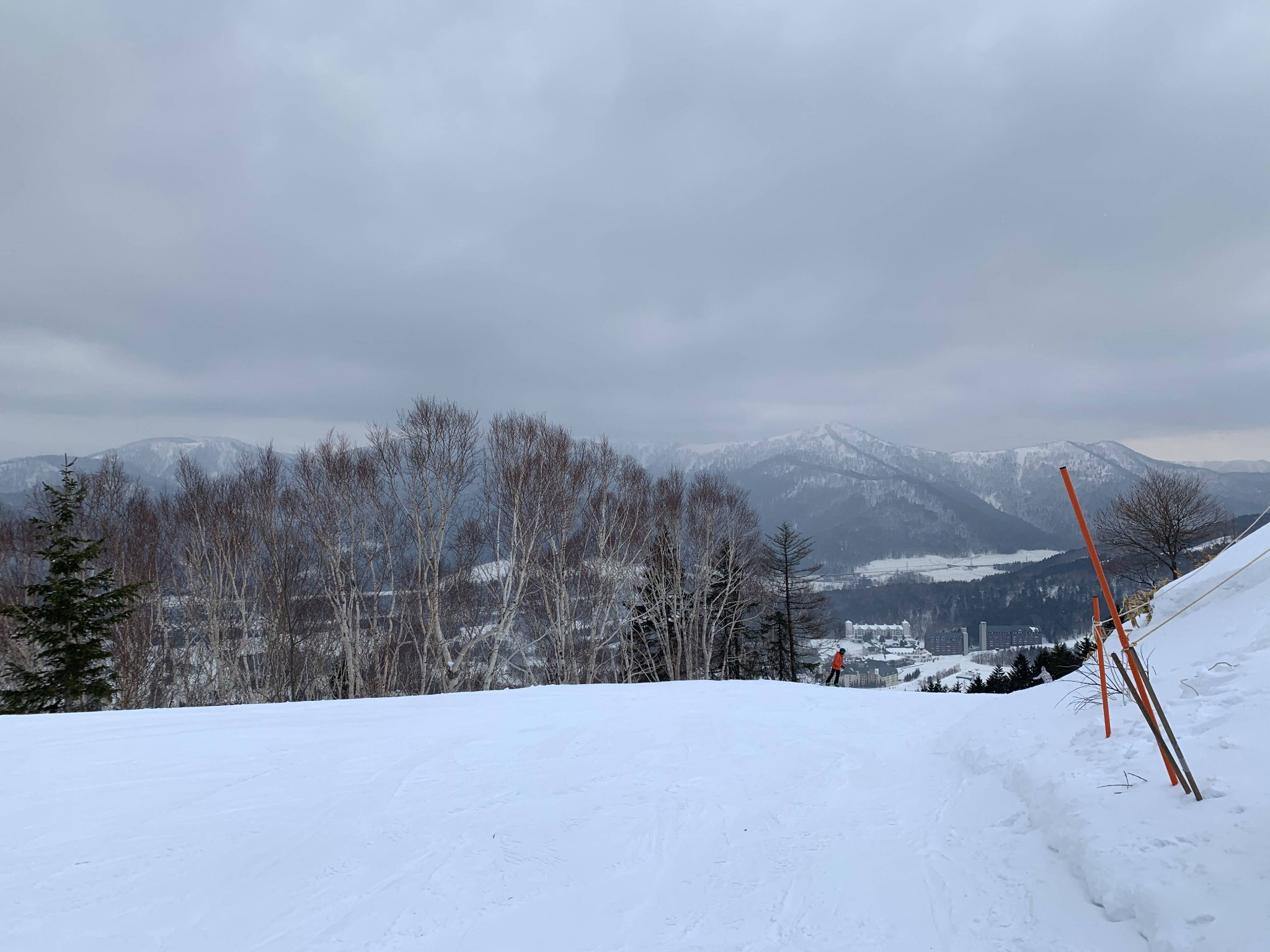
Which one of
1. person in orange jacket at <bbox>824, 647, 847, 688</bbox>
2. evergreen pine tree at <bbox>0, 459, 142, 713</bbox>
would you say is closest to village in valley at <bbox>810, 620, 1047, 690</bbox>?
person in orange jacket at <bbox>824, 647, 847, 688</bbox>

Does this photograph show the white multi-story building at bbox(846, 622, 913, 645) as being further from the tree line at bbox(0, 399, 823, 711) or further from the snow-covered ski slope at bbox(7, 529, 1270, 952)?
the snow-covered ski slope at bbox(7, 529, 1270, 952)

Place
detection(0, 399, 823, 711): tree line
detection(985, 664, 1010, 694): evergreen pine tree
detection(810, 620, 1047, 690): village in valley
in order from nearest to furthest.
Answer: detection(0, 399, 823, 711): tree line, detection(985, 664, 1010, 694): evergreen pine tree, detection(810, 620, 1047, 690): village in valley

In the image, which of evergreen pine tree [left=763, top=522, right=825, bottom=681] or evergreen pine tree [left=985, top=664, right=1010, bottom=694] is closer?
evergreen pine tree [left=763, top=522, right=825, bottom=681]

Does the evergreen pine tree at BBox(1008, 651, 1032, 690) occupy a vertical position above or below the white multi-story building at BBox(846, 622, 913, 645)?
above

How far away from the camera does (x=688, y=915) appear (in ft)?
12.3

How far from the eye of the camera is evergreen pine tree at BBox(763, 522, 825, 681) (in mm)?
31031

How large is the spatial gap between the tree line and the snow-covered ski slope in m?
12.8

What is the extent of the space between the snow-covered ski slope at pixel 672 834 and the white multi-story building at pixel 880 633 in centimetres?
12600

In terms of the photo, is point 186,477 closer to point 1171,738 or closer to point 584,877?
point 584,877

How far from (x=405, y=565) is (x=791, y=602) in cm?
1958

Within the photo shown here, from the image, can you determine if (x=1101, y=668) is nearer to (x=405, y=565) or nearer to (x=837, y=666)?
Result: (x=837, y=666)

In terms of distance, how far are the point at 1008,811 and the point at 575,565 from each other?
1916 centimetres

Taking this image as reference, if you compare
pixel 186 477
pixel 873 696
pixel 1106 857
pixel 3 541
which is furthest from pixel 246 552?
pixel 1106 857

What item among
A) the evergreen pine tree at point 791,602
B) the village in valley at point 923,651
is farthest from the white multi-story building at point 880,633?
the evergreen pine tree at point 791,602
